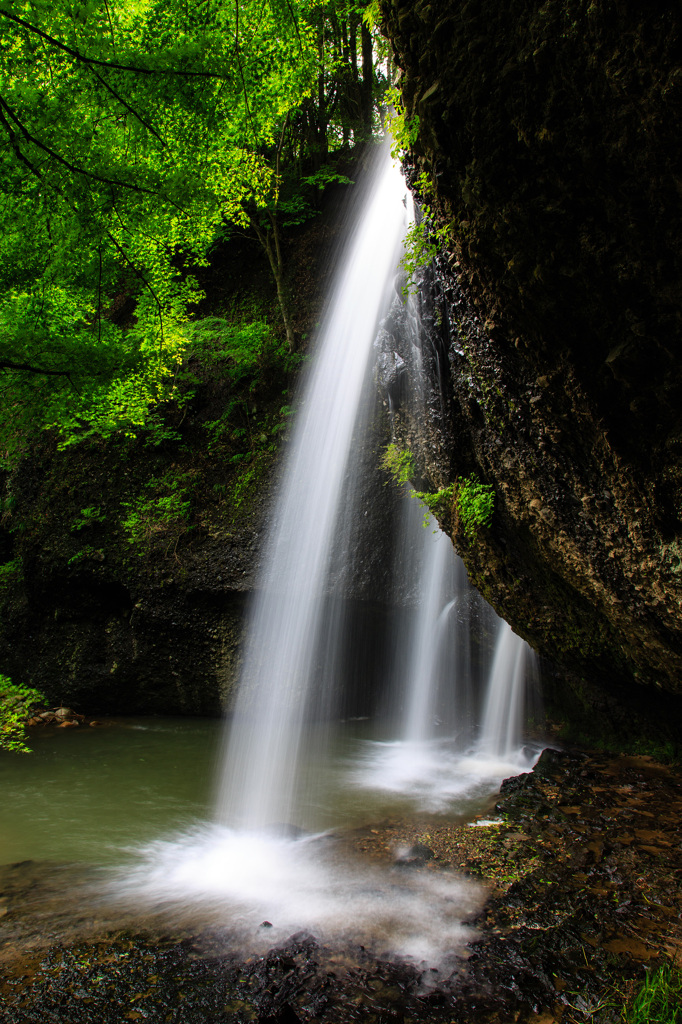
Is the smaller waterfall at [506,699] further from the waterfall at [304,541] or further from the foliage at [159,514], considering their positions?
the foliage at [159,514]

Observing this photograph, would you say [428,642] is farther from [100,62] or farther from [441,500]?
[100,62]

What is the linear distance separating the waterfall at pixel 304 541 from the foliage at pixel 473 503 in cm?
371

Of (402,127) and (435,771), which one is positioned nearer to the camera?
(402,127)

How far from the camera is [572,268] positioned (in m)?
3.41

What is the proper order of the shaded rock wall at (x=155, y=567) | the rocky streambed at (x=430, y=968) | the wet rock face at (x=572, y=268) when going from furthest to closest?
1. the shaded rock wall at (x=155, y=567)
2. the rocky streambed at (x=430, y=968)
3. the wet rock face at (x=572, y=268)

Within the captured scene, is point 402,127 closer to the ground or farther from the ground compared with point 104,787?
farther from the ground

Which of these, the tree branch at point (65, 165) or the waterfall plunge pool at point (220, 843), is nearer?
the waterfall plunge pool at point (220, 843)

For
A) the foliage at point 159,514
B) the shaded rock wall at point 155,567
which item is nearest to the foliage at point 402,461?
the shaded rock wall at point 155,567

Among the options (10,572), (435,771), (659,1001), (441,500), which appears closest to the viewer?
(659,1001)

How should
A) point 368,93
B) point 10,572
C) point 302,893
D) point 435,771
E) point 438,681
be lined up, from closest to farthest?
point 302,893, point 435,771, point 438,681, point 10,572, point 368,93

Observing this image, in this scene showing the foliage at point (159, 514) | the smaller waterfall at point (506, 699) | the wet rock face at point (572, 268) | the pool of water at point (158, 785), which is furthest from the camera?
the foliage at point (159, 514)

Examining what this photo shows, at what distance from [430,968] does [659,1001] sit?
48.6 inches

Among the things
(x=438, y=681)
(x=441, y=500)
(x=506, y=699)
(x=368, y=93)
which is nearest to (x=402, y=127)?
(x=441, y=500)

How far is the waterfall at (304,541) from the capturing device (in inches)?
371
